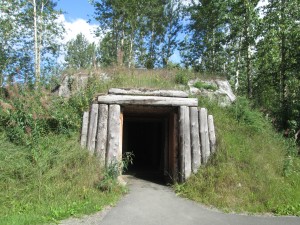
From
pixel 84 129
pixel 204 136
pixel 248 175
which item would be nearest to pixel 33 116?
pixel 84 129

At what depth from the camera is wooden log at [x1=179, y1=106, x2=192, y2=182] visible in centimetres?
849

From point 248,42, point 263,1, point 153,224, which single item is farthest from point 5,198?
point 263,1

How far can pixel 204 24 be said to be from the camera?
21609 millimetres

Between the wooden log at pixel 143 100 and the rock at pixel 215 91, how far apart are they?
2399 mm

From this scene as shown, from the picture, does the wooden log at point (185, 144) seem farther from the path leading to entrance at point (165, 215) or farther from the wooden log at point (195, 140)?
the path leading to entrance at point (165, 215)

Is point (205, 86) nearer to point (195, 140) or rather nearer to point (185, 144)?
point (195, 140)

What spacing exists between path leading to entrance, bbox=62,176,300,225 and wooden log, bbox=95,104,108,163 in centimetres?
148

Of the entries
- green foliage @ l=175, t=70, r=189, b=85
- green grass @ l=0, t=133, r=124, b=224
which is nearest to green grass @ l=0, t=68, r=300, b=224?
green grass @ l=0, t=133, r=124, b=224

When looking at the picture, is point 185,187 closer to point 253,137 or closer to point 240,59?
point 253,137

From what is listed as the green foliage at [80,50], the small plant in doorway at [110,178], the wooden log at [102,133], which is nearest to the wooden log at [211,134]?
the small plant in doorway at [110,178]

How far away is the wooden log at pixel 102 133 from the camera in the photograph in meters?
8.39

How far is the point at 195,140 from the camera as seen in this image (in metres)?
8.79

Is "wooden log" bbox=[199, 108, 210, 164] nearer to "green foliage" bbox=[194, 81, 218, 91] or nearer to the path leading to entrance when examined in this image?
the path leading to entrance

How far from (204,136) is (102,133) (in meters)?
2.94
